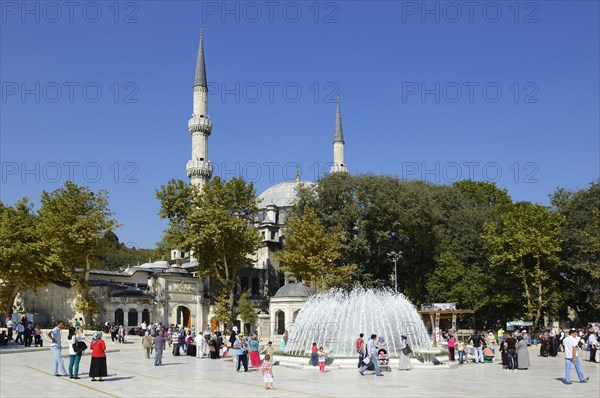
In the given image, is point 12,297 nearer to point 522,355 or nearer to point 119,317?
point 119,317

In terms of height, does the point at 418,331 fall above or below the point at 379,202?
below

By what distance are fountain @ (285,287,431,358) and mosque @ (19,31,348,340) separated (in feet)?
65.1

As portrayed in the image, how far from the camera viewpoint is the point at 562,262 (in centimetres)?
4516

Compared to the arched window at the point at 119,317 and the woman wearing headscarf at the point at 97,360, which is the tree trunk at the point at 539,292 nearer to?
the arched window at the point at 119,317

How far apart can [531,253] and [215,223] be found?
75.3 feet

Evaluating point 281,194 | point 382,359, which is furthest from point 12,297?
point 281,194

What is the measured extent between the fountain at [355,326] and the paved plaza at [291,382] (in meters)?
2.71

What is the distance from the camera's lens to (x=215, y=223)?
160ft

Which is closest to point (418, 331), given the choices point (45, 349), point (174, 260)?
point (45, 349)

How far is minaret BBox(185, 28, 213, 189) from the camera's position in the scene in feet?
204

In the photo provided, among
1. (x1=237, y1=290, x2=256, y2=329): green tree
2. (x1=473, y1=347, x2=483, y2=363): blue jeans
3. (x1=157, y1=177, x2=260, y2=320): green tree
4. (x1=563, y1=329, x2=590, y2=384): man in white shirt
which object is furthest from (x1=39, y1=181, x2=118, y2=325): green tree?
(x1=563, y1=329, x2=590, y2=384): man in white shirt

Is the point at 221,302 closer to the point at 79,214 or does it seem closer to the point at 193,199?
the point at 193,199

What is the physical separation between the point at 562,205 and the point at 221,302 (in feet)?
88.8

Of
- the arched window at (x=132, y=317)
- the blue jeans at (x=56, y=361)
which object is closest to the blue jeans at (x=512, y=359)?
the blue jeans at (x=56, y=361)
